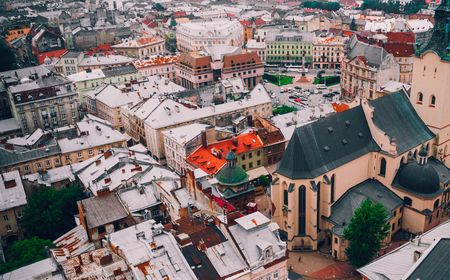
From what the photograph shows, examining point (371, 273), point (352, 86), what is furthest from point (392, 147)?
point (352, 86)

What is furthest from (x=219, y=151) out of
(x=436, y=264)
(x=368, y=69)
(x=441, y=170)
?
(x=368, y=69)

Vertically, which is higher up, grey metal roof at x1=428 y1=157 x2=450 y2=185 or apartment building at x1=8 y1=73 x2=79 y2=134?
apartment building at x1=8 y1=73 x2=79 y2=134

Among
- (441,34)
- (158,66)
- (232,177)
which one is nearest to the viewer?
(232,177)

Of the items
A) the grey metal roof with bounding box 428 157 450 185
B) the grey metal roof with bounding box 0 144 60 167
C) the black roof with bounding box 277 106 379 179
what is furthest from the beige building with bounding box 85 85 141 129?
the grey metal roof with bounding box 428 157 450 185

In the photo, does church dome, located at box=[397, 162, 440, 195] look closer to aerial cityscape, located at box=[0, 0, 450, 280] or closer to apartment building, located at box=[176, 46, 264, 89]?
aerial cityscape, located at box=[0, 0, 450, 280]

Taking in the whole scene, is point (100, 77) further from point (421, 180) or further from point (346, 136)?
point (421, 180)

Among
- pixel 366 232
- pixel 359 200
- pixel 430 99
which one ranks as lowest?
pixel 359 200

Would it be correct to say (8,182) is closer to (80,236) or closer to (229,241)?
(80,236)
